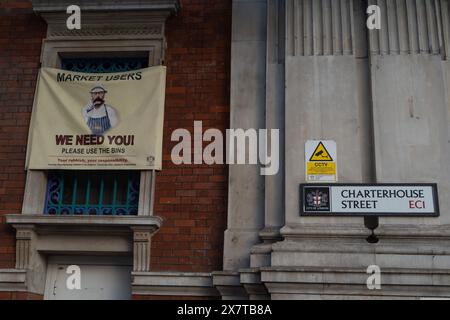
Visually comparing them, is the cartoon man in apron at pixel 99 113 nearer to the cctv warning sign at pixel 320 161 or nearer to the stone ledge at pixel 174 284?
the stone ledge at pixel 174 284

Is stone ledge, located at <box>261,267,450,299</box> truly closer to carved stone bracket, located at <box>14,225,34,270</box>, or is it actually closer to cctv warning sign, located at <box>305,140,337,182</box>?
cctv warning sign, located at <box>305,140,337,182</box>

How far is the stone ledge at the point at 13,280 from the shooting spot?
6975 millimetres

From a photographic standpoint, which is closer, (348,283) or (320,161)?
(348,283)

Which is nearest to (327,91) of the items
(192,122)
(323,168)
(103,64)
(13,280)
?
(323,168)

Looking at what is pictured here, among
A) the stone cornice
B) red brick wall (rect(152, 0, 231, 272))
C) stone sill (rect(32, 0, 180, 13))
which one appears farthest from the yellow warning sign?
stone sill (rect(32, 0, 180, 13))

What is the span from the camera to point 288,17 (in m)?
7.68

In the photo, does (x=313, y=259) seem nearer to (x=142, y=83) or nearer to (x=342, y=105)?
(x=342, y=105)

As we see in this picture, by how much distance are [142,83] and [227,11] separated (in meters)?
1.66

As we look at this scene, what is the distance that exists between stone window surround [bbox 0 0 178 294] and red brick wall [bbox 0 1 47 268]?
18 centimetres

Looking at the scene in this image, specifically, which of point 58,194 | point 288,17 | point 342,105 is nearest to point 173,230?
point 58,194

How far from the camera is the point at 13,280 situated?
22.9ft

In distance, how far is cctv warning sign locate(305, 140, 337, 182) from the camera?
6848mm

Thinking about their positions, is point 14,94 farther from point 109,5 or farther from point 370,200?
point 370,200

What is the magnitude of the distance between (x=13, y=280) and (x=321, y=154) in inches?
162
